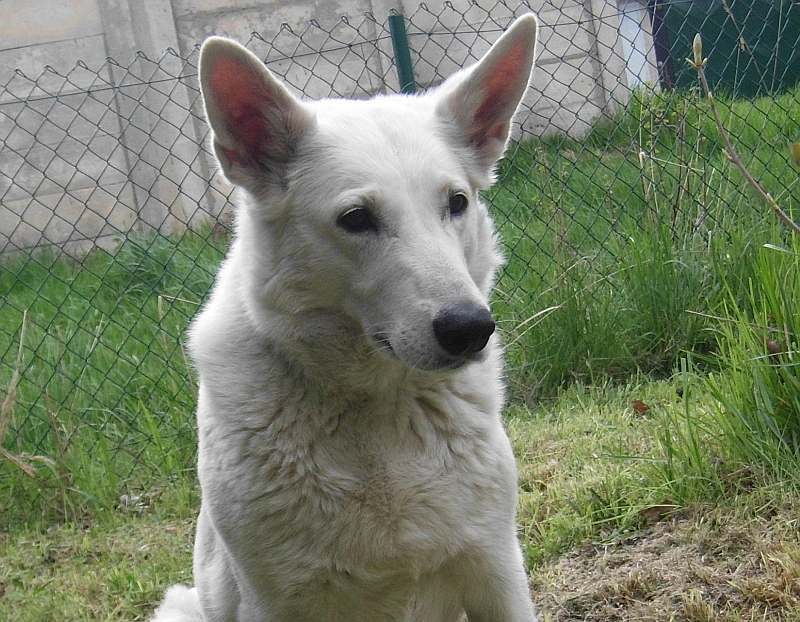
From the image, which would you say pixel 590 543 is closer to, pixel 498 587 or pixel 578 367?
pixel 498 587

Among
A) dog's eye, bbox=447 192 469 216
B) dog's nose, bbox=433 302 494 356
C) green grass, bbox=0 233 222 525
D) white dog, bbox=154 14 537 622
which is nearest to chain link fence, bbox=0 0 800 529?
green grass, bbox=0 233 222 525

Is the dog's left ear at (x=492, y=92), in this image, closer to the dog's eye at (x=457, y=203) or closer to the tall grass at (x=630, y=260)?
the dog's eye at (x=457, y=203)

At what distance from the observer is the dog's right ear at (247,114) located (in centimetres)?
215

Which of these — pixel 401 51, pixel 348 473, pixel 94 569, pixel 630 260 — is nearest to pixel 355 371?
pixel 348 473

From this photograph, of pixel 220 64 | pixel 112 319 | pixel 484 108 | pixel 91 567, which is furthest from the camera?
pixel 112 319

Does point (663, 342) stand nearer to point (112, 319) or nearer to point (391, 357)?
point (391, 357)

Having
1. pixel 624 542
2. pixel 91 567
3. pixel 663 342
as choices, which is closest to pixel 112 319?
pixel 91 567

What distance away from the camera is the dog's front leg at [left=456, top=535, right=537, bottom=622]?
2.23m

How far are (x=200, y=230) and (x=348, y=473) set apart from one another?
193 inches

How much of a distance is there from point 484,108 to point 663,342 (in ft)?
6.92

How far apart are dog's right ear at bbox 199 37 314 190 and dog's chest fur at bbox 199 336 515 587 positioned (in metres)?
0.47

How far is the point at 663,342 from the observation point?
428cm

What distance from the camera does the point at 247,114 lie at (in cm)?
228

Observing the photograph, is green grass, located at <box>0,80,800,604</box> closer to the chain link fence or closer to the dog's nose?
the chain link fence
